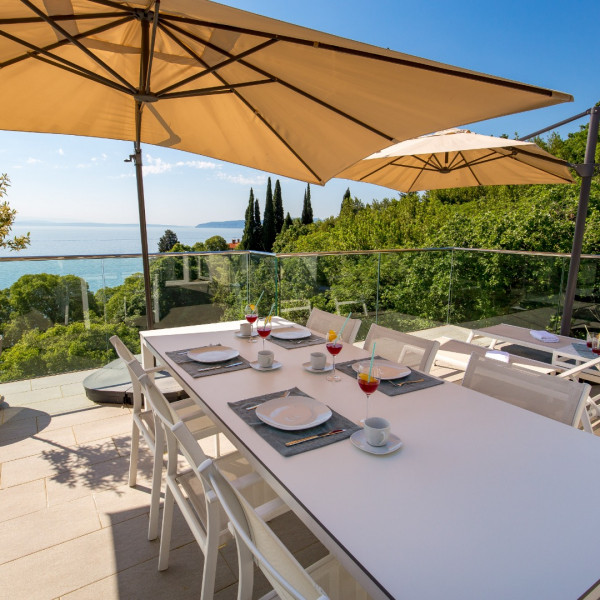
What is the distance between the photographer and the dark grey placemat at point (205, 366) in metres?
1.92

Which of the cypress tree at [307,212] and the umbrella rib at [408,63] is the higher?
the cypress tree at [307,212]

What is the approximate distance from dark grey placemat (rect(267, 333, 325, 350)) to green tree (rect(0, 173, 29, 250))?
97.4 inches

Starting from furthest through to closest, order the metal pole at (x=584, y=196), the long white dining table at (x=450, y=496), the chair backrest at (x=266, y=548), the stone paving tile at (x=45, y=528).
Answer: the metal pole at (x=584, y=196)
the stone paving tile at (x=45, y=528)
the long white dining table at (x=450, y=496)
the chair backrest at (x=266, y=548)

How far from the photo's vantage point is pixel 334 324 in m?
2.80

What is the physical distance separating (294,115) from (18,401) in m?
3.08

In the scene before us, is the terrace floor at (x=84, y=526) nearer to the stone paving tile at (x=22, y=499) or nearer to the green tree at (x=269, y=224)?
the stone paving tile at (x=22, y=499)

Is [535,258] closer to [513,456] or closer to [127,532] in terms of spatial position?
[513,456]

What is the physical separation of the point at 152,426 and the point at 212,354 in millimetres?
478

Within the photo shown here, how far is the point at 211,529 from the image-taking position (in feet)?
4.01

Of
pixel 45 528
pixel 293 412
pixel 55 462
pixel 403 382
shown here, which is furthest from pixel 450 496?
pixel 55 462

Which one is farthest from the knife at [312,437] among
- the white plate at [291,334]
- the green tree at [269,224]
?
the green tree at [269,224]

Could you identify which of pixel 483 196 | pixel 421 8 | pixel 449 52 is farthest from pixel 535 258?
pixel 449 52

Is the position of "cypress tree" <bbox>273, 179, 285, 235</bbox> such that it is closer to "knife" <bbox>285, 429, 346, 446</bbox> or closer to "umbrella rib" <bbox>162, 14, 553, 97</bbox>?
"umbrella rib" <bbox>162, 14, 553, 97</bbox>

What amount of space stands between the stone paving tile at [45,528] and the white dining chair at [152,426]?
29cm
